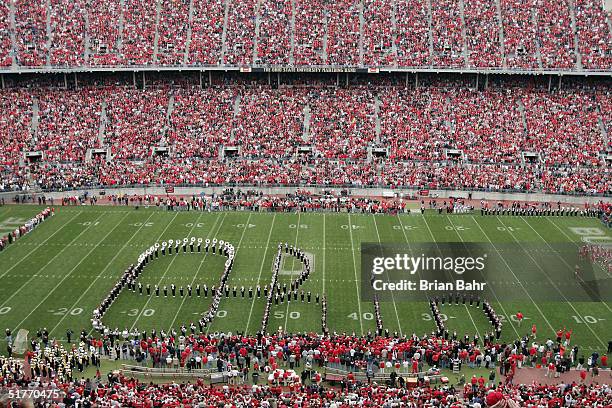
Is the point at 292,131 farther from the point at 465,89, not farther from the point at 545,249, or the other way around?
the point at 545,249

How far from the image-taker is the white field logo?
1196 inches

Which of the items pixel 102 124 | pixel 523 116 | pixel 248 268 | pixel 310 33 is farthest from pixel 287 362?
pixel 310 33

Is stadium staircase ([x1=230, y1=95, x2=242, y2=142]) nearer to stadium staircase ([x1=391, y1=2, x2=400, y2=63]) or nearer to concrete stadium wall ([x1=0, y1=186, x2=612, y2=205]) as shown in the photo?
concrete stadium wall ([x1=0, y1=186, x2=612, y2=205])

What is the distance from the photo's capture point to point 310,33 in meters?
55.5

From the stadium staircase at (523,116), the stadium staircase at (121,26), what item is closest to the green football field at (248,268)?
the stadium staircase at (523,116)

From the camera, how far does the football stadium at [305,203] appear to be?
22.1 meters

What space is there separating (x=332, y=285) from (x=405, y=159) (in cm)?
1952

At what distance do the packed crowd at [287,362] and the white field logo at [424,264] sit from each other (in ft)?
20.6

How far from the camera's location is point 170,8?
57000mm

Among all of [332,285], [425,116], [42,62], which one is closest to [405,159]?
[425,116]

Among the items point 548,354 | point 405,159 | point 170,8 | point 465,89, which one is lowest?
point 548,354

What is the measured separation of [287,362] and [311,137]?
28.3 metres

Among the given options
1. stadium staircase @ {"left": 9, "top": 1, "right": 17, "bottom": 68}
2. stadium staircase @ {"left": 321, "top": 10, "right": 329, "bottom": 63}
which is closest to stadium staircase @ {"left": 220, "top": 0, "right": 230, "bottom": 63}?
stadium staircase @ {"left": 321, "top": 10, "right": 329, "bottom": 63}

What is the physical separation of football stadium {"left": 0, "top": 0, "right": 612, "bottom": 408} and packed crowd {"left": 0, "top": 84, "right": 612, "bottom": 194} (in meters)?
0.18
